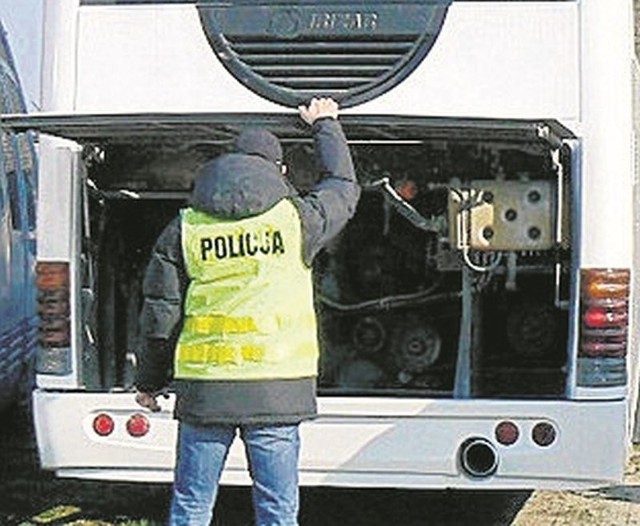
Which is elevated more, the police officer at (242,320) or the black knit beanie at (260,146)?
→ the black knit beanie at (260,146)

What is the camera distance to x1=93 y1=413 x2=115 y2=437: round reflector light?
8039 millimetres

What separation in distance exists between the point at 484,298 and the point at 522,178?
766 millimetres

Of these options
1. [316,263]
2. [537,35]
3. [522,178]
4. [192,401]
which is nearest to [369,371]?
[316,263]

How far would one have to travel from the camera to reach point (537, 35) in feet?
25.4

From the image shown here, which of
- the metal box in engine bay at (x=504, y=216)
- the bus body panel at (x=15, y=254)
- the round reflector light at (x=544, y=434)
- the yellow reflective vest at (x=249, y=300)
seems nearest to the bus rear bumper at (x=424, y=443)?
the round reflector light at (x=544, y=434)

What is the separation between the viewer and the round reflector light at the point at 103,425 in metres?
8.04

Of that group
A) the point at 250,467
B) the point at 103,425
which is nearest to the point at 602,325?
the point at 250,467

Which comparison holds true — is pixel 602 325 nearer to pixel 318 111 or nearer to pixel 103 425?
pixel 318 111

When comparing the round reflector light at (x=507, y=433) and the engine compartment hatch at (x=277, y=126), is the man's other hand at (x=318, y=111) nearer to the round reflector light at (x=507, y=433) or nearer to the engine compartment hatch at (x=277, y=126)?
the engine compartment hatch at (x=277, y=126)

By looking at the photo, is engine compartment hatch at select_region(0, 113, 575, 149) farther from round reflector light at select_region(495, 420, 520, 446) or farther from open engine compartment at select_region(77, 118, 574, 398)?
round reflector light at select_region(495, 420, 520, 446)

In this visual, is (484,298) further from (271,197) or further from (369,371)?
(271,197)

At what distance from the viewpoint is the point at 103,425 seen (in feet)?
26.4

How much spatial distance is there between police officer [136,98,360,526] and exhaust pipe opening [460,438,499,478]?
57.7 inches

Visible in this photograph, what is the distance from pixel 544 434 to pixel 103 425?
6.31 ft
